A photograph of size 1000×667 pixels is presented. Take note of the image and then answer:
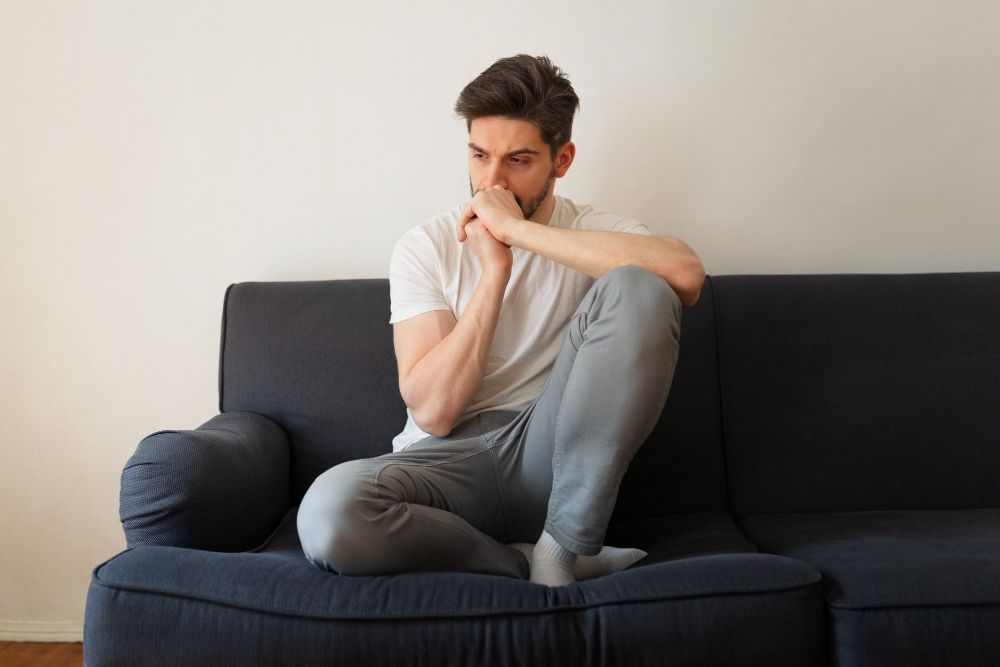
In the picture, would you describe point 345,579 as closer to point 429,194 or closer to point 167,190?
point 429,194

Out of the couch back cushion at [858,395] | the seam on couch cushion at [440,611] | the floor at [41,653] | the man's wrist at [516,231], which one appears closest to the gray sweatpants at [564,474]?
the seam on couch cushion at [440,611]

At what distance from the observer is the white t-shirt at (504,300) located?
1823 millimetres

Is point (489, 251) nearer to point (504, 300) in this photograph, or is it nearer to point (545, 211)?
point (504, 300)

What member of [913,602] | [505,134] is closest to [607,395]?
[913,602]

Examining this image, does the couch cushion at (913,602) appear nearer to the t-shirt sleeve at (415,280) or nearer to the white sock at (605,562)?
the white sock at (605,562)

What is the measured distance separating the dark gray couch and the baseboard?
2.85 feet

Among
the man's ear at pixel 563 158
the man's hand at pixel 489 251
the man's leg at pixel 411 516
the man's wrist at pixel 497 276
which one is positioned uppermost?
the man's ear at pixel 563 158

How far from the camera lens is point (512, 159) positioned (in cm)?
187

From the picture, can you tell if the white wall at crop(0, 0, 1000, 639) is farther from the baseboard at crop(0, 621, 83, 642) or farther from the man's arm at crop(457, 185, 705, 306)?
the man's arm at crop(457, 185, 705, 306)

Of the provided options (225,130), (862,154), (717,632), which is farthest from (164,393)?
(862,154)

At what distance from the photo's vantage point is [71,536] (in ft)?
7.81

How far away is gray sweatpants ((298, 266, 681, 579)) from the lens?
137 cm

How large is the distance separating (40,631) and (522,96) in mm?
1901

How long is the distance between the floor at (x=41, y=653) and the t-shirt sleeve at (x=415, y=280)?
1284 mm
